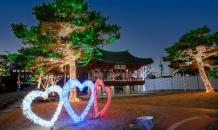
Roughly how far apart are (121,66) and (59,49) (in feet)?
43.3

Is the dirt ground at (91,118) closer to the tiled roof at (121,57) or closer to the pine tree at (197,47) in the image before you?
the pine tree at (197,47)

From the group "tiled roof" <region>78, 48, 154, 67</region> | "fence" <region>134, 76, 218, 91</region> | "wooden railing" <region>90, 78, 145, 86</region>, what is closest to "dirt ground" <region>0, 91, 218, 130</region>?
"wooden railing" <region>90, 78, 145, 86</region>

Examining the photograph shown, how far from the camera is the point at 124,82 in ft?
78.2

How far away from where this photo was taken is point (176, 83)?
110 ft

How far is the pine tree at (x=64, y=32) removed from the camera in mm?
11023

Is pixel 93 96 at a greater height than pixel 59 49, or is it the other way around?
pixel 59 49

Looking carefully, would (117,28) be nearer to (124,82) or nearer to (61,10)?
(61,10)

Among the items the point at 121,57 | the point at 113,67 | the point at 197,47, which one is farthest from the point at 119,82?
the point at 197,47

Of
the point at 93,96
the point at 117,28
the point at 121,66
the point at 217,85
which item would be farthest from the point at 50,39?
the point at 217,85

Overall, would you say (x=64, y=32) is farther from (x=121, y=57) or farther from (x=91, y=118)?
(x=121, y=57)

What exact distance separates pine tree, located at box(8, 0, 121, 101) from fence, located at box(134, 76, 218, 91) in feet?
84.0

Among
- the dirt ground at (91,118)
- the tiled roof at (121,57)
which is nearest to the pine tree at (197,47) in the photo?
the tiled roof at (121,57)

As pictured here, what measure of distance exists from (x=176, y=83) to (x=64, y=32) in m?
30.0

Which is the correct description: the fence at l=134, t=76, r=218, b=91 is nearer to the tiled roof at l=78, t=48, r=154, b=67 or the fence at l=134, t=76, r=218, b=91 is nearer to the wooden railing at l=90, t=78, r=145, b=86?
the tiled roof at l=78, t=48, r=154, b=67
